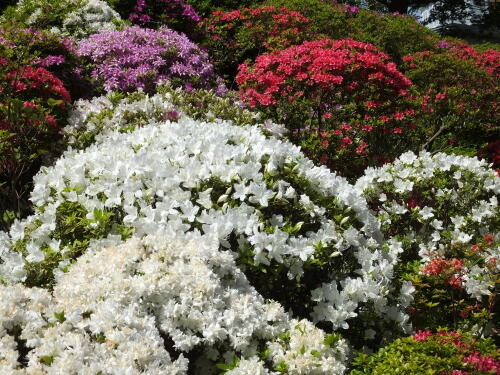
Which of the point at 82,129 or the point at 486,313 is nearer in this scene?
the point at 486,313

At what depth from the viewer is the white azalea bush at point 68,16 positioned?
8.59 metres

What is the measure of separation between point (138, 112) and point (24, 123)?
121cm

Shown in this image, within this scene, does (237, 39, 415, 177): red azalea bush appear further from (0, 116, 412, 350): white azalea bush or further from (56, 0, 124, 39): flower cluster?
(56, 0, 124, 39): flower cluster

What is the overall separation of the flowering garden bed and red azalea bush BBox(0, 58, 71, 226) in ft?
0.09

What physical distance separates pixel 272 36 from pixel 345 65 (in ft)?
13.4

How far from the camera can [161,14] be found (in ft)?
32.8

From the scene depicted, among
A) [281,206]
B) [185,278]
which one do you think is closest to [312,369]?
[185,278]

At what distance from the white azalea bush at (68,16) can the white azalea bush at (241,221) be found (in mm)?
5868

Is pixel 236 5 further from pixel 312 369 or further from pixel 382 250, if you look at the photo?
pixel 312 369

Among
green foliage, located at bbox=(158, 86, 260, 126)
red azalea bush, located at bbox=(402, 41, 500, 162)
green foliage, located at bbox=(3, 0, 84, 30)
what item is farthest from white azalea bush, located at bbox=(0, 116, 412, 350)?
green foliage, located at bbox=(3, 0, 84, 30)

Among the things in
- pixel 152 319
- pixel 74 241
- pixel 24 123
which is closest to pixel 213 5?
pixel 24 123

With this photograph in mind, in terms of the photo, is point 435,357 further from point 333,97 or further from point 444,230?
point 333,97

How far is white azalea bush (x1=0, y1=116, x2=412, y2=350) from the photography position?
121 inches

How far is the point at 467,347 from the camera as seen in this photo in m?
2.66
